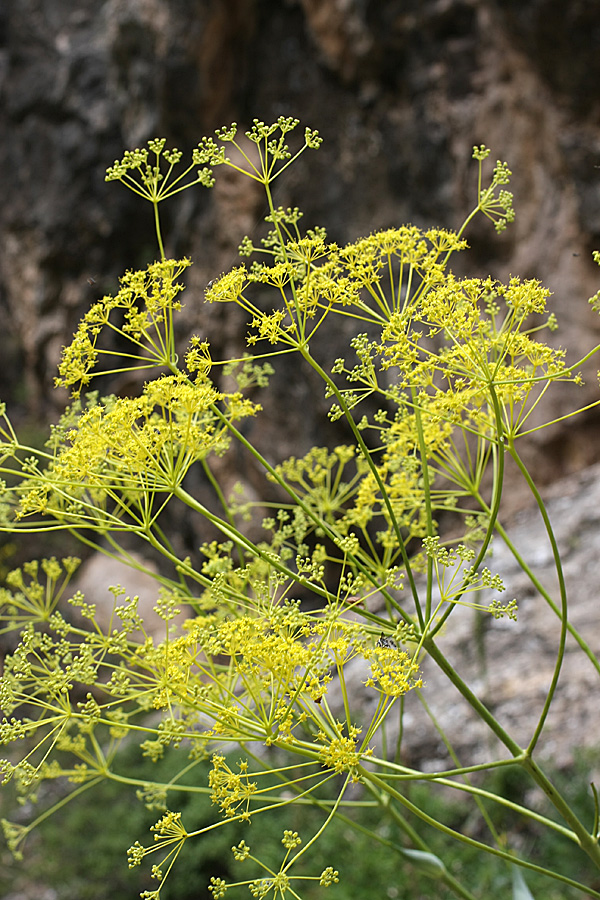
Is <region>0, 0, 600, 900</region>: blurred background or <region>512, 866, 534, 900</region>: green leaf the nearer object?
<region>512, 866, 534, 900</region>: green leaf

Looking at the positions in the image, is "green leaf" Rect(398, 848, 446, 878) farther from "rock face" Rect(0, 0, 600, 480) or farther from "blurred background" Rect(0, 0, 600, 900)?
"rock face" Rect(0, 0, 600, 480)

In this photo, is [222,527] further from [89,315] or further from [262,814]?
[262,814]

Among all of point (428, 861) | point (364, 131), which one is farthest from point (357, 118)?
point (428, 861)

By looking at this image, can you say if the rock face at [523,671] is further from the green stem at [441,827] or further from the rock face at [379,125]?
the green stem at [441,827]

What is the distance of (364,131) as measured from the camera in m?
4.61

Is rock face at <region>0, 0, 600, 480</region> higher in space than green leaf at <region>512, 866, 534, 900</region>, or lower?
higher

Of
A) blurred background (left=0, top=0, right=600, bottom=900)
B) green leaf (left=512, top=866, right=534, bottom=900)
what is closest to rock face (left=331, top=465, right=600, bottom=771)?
blurred background (left=0, top=0, right=600, bottom=900)

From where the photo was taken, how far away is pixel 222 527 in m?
0.96

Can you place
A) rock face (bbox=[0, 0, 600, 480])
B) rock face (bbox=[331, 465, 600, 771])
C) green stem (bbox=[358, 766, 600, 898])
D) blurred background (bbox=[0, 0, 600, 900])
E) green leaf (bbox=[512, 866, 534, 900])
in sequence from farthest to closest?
rock face (bbox=[0, 0, 600, 480])
blurred background (bbox=[0, 0, 600, 900])
rock face (bbox=[331, 465, 600, 771])
green leaf (bbox=[512, 866, 534, 900])
green stem (bbox=[358, 766, 600, 898])

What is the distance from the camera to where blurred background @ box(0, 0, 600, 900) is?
3998 millimetres

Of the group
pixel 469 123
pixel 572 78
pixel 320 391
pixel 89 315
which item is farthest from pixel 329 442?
pixel 89 315

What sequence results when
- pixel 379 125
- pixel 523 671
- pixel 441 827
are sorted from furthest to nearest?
pixel 379 125, pixel 523 671, pixel 441 827

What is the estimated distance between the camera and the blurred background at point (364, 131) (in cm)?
400

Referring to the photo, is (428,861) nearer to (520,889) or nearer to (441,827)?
(520,889)
